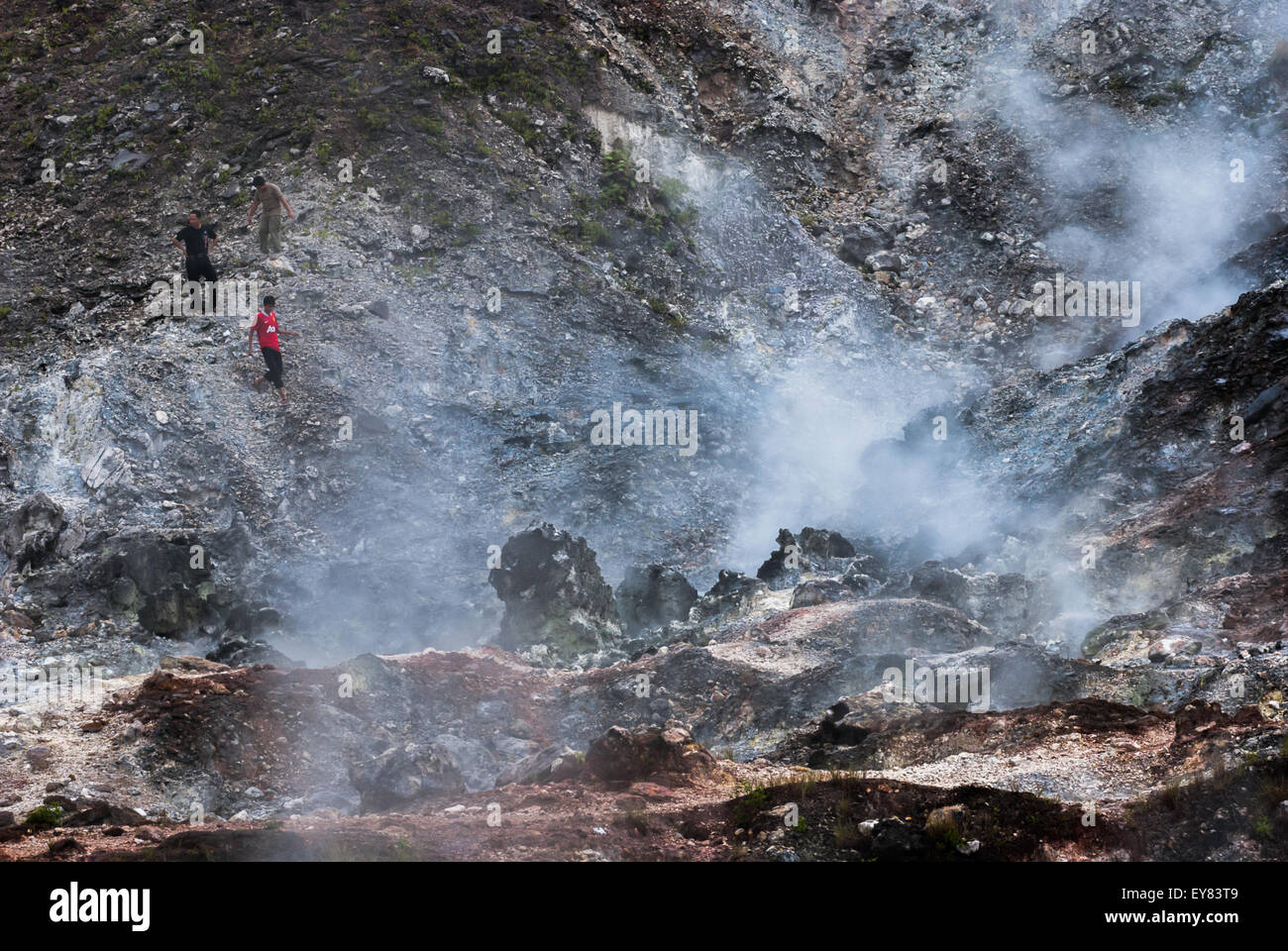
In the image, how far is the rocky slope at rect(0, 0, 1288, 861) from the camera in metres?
10.5

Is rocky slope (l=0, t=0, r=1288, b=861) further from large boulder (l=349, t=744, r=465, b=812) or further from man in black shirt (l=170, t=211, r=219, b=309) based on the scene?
man in black shirt (l=170, t=211, r=219, b=309)

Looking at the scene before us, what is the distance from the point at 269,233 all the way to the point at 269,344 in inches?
114

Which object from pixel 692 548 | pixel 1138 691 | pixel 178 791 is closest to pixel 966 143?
pixel 692 548

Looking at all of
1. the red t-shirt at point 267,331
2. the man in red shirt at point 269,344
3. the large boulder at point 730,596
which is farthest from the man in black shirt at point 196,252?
the large boulder at point 730,596

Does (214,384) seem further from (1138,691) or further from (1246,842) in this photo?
(1246,842)

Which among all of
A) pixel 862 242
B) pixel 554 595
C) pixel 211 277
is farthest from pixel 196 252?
pixel 862 242

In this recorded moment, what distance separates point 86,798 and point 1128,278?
63.6 feet

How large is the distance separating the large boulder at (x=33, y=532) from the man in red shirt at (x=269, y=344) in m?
3.73

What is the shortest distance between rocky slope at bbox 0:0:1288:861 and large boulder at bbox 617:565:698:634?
89mm

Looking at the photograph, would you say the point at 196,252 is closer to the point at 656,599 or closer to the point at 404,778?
the point at 656,599

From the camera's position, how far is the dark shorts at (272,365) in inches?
704

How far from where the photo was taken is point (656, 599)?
16297 mm

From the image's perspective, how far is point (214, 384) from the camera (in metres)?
18.0

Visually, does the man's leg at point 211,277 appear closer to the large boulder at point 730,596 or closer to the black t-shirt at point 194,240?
the black t-shirt at point 194,240
